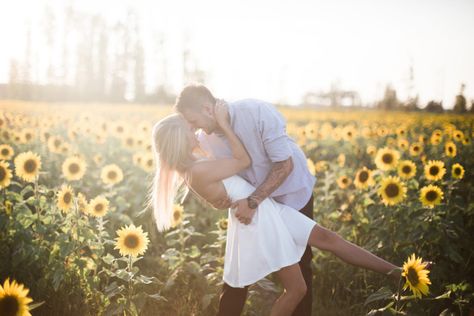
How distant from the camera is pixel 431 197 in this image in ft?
12.9

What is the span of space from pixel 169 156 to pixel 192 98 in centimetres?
39

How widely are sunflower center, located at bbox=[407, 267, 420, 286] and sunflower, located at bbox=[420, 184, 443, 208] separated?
1.32 metres

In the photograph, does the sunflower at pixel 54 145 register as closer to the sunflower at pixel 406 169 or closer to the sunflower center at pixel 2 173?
the sunflower center at pixel 2 173

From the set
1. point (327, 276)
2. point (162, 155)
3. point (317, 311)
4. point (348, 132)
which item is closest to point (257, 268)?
point (162, 155)

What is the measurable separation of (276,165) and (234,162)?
0.86 ft

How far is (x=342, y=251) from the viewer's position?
2875 millimetres

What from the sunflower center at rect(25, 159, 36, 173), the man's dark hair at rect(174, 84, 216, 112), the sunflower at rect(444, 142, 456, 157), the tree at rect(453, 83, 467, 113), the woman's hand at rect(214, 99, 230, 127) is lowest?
the sunflower center at rect(25, 159, 36, 173)

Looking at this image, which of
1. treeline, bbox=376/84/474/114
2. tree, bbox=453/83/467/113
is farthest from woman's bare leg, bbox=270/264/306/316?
tree, bbox=453/83/467/113

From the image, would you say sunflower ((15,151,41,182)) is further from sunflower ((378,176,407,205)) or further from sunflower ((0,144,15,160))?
sunflower ((378,176,407,205))

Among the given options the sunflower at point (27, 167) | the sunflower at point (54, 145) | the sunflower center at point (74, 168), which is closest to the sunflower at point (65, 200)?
the sunflower at point (27, 167)

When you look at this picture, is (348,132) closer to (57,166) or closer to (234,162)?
(57,166)

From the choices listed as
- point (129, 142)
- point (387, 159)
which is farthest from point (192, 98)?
point (129, 142)

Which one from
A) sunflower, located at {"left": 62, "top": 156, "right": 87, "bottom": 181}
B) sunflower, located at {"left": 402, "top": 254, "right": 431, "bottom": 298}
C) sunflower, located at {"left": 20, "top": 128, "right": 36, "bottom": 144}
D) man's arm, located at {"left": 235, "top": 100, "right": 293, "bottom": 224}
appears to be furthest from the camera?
sunflower, located at {"left": 20, "top": 128, "right": 36, "bottom": 144}

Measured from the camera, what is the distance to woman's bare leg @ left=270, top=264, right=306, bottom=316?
2684 millimetres
